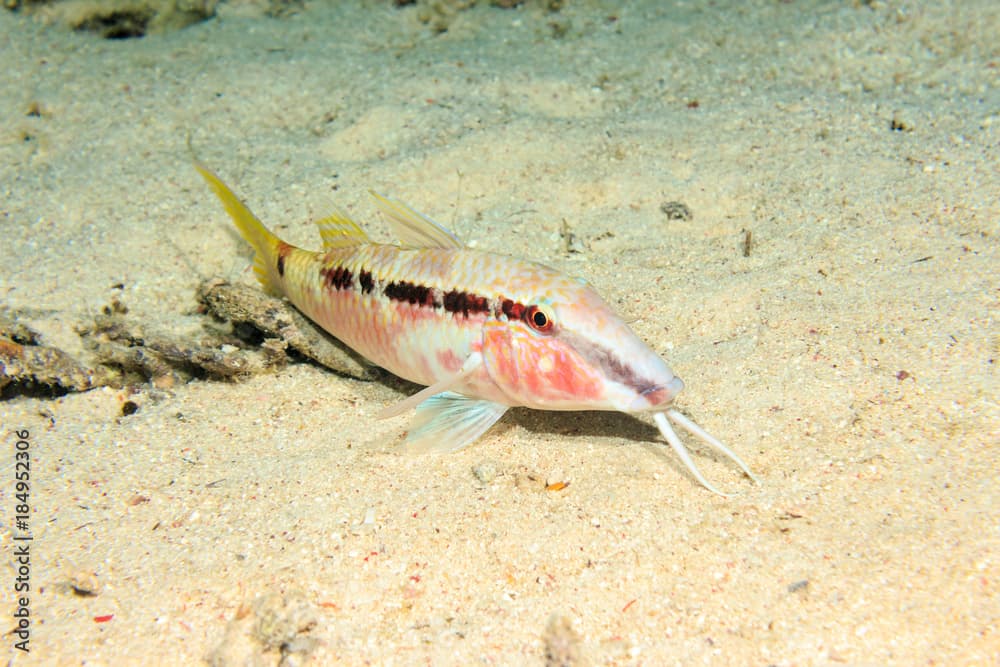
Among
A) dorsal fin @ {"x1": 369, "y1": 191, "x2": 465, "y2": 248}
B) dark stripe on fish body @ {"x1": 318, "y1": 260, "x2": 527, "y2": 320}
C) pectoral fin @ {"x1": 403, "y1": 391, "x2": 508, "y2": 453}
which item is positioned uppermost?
dorsal fin @ {"x1": 369, "y1": 191, "x2": 465, "y2": 248}

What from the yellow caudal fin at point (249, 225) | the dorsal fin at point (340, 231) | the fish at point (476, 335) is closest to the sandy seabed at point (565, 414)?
the fish at point (476, 335)

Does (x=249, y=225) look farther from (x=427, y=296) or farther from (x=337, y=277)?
(x=427, y=296)

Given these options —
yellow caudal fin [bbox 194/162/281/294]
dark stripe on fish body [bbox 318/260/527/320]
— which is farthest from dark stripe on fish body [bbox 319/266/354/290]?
yellow caudal fin [bbox 194/162/281/294]

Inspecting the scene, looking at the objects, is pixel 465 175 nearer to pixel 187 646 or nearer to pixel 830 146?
pixel 830 146

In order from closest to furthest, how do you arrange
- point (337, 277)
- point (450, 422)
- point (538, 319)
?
point (538, 319) → point (450, 422) → point (337, 277)

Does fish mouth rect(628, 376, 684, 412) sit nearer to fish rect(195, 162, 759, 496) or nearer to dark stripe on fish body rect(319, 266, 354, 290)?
fish rect(195, 162, 759, 496)

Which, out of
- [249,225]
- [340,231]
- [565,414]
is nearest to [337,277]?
[340,231]
